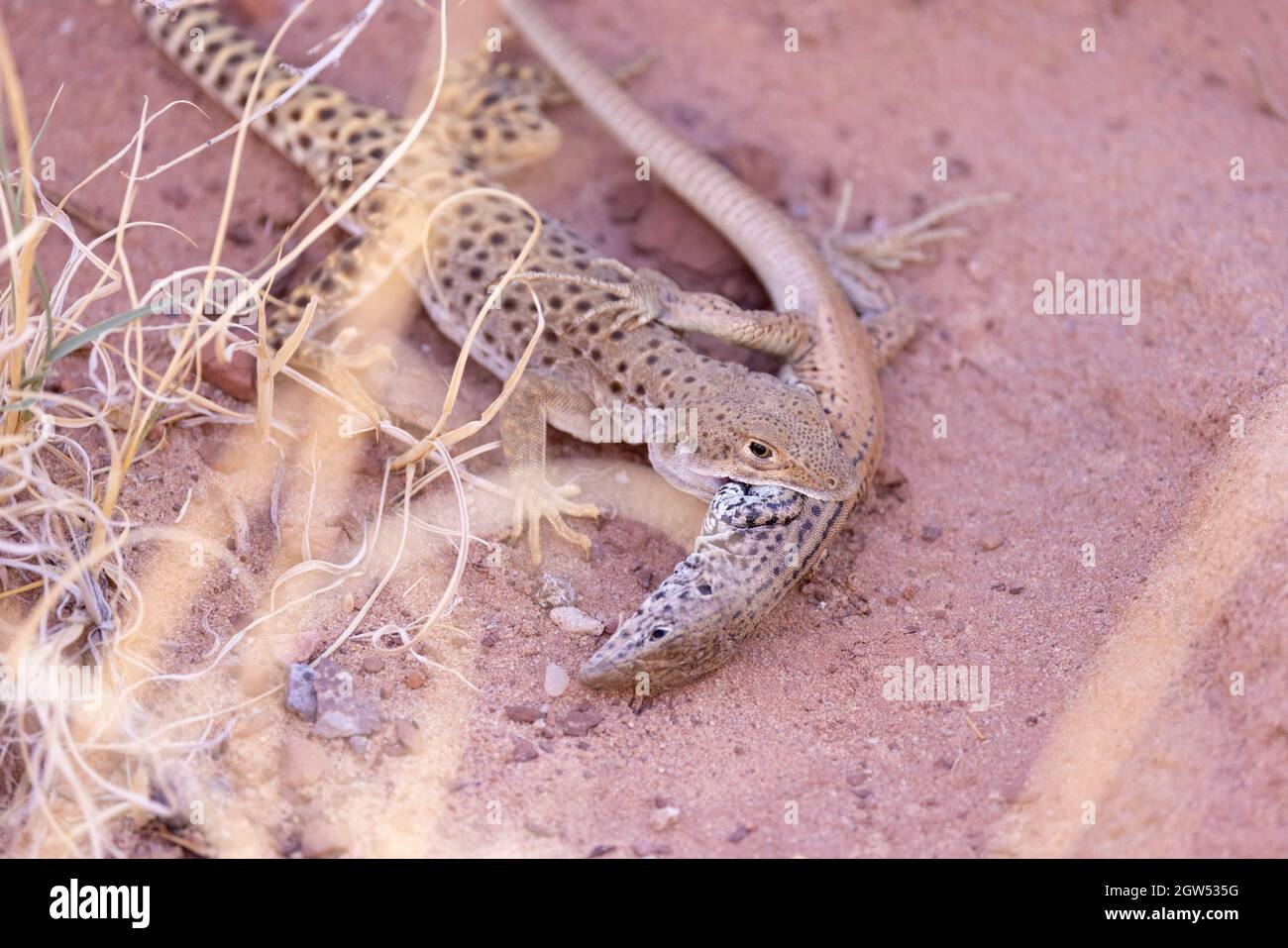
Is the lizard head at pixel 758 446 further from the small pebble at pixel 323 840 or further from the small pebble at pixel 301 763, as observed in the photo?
the small pebble at pixel 323 840

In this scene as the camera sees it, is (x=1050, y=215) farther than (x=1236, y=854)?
Yes

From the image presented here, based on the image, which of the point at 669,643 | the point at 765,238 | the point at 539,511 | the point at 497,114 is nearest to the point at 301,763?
the point at 669,643

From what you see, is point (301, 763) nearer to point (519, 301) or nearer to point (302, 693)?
point (302, 693)

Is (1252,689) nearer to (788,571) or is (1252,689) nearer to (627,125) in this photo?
(788,571)

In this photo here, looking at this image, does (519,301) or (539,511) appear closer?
(539,511)

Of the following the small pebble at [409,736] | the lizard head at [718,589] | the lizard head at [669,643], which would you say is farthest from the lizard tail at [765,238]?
the small pebble at [409,736]
